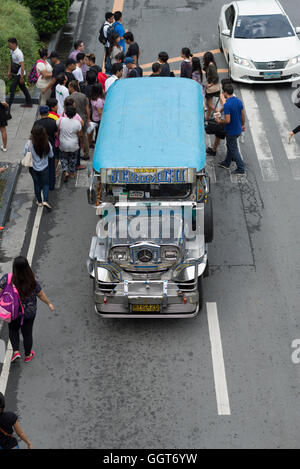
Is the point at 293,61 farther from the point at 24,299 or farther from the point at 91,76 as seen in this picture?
the point at 24,299

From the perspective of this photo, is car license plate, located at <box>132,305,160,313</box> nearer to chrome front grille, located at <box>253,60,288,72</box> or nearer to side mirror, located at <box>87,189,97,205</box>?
side mirror, located at <box>87,189,97,205</box>

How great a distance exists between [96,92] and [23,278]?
20.4 ft

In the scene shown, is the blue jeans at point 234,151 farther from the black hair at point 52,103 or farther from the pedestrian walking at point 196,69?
the black hair at point 52,103

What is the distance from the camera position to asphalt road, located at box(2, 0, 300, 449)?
31.8 ft

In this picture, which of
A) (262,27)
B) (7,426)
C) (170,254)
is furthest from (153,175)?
(262,27)

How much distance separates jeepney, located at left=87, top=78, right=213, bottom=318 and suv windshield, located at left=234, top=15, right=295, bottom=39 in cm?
771

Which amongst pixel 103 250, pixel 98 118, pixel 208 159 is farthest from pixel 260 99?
pixel 103 250

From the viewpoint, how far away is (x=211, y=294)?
1197 cm

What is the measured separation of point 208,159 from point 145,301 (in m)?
5.64

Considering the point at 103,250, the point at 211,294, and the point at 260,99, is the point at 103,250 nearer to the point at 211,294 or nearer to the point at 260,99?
the point at 211,294

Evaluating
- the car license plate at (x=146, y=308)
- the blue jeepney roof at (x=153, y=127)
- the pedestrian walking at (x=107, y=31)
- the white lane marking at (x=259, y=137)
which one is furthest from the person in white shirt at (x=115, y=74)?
the car license plate at (x=146, y=308)

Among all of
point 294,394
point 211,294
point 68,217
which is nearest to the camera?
point 294,394

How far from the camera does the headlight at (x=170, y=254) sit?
10927 millimetres

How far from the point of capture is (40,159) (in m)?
13.4
